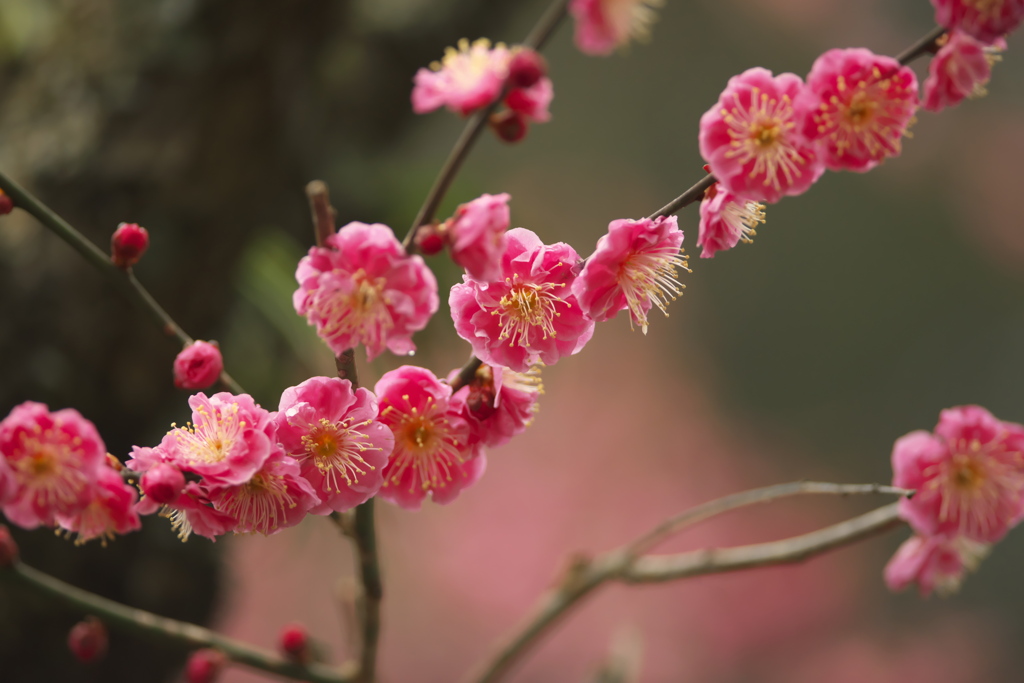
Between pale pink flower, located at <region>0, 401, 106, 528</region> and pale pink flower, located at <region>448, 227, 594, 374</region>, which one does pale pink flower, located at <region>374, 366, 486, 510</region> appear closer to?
pale pink flower, located at <region>448, 227, 594, 374</region>

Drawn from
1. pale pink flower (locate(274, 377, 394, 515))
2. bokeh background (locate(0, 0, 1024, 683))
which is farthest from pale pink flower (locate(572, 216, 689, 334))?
bokeh background (locate(0, 0, 1024, 683))

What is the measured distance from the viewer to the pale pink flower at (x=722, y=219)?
36 centimetres

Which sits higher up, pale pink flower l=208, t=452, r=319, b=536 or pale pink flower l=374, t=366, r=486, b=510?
pale pink flower l=374, t=366, r=486, b=510

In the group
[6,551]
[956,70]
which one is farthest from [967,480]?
[6,551]

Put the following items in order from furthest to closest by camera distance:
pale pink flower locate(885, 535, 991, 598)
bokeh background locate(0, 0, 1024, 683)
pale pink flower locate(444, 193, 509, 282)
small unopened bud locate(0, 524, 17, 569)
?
bokeh background locate(0, 0, 1024, 683), pale pink flower locate(885, 535, 991, 598), small unopened bud locate(0, 524, 17, 569), pale pink flower locate(444, 193, 509, 282)

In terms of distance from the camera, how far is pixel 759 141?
349 millimetres

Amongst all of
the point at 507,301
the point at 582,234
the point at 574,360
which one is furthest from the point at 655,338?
the point at 507,301

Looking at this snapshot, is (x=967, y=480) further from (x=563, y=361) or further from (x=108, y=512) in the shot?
(x=563, y=361)

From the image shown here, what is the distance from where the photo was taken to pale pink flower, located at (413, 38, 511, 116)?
0.32 meters

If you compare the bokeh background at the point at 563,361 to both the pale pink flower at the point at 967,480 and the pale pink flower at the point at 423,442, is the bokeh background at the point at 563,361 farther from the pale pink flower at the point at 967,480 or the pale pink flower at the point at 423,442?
the pale pink flower at the point at 967,480

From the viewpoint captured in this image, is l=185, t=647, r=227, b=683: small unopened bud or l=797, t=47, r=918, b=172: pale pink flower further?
l=185, t=647, r=227, b=683: small unopened bud

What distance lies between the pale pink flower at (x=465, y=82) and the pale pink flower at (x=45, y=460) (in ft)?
0.69

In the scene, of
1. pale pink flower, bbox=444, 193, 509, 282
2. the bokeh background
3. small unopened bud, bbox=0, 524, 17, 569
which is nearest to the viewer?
pale pink flower, bbox=444, 193, 509, 282

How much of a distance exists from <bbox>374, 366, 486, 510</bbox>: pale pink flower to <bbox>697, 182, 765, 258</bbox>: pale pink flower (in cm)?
15
